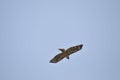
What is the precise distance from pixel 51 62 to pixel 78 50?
3.70 m

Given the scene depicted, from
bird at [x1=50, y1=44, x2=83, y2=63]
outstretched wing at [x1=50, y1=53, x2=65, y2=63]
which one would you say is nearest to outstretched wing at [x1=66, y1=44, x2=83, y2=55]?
bird at [x1=50, y1=44, x2=83, y2=63]

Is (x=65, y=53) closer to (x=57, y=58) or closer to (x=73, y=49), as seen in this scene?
(x=73, y=49)

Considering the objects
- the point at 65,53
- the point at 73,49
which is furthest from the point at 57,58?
the point at 73,49

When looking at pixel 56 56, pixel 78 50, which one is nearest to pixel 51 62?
pixel 56 56

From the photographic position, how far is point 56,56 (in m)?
37.3

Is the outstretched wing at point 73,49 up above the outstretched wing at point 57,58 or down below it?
above

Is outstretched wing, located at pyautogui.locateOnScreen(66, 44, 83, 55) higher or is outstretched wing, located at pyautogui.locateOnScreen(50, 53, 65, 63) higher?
outstretched wing, located at pyautogui.locateOnScreen(66, 44, 83, 55)

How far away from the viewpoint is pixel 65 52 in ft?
120

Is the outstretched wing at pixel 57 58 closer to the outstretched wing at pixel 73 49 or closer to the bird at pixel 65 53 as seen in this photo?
the bird at pixel 65 53

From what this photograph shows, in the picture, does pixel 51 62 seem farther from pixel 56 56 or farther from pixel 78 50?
pixel 78 50

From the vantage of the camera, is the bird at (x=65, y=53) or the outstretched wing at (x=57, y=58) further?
the outstretched wing at (x=57, y=58)

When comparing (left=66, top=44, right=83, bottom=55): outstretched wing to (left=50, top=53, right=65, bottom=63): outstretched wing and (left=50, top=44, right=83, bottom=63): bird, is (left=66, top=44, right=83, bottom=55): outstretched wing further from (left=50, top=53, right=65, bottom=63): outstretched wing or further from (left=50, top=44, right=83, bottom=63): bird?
(left=50, top=53, right=65, bottom=63): outstretched wing

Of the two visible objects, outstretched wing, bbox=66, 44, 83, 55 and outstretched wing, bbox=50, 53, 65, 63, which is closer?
outstretched wing, bbox=66, 44, 83, 55

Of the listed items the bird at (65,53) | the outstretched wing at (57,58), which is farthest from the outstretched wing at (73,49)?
the outstretched wing at (57,58)
